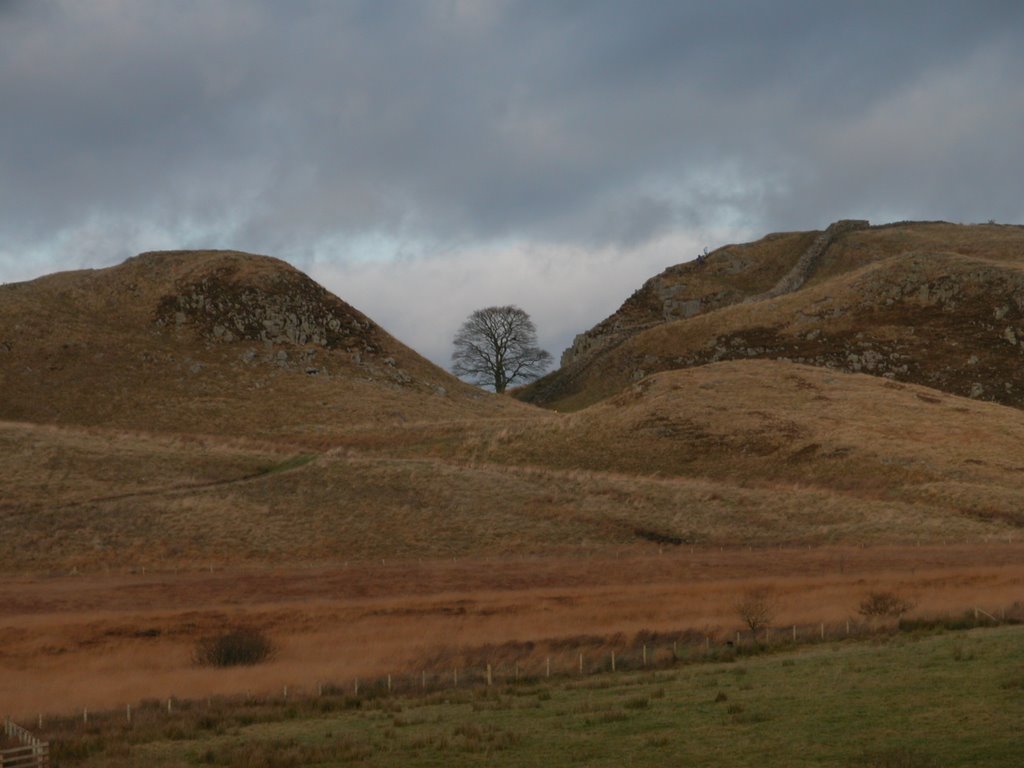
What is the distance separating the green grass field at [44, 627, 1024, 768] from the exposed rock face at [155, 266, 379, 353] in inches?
3135

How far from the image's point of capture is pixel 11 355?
9250cm

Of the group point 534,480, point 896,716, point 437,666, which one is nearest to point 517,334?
point 534,480

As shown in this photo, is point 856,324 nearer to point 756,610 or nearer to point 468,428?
point 468,428

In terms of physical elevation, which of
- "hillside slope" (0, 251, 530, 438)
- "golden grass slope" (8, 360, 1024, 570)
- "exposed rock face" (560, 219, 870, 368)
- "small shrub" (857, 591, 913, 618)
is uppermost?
"exposed rock face" (560, 219, 870, 368)

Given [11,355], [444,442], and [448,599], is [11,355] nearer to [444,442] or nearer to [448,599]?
[444,442]

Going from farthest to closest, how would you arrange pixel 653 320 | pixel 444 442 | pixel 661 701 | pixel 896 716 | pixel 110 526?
pixel 653 320 → pixel 444 442 → pixel 110 526 → pixel 661 701 → pixel 896 716

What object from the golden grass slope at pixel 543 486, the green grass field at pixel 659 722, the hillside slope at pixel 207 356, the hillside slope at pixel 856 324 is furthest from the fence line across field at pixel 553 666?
the hillside slope at pixel 856 324

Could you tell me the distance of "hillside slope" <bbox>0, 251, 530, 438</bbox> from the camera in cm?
8550

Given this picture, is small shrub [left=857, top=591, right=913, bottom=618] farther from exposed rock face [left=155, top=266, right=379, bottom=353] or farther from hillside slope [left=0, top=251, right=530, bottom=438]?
exposed rock face [left=155, top=266, right=379, bottom=353]

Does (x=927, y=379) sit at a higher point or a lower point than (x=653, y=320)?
lower

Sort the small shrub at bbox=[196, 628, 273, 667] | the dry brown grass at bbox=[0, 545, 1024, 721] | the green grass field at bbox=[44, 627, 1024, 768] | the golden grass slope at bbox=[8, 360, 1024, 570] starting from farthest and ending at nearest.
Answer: the golden grass slope at bbox=[8, 360, 1024, 570]
the small shrub at bbox=[196, 628, 273, 667]
the dry brown grass at bbox=[0, 545, 1024, 721]
the green grass field at bbox=[44, 627, 1024, 768]

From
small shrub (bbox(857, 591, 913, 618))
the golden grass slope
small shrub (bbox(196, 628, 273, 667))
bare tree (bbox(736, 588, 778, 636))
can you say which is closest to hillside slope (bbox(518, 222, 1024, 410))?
the golden grass slope

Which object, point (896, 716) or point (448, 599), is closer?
point (896, 716)

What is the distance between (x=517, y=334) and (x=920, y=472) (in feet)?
227
